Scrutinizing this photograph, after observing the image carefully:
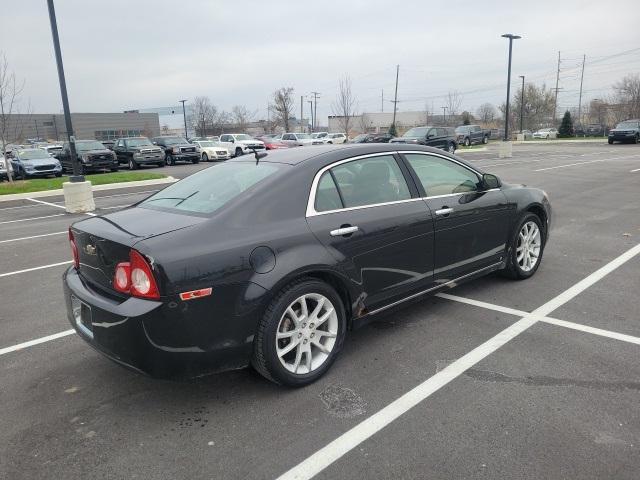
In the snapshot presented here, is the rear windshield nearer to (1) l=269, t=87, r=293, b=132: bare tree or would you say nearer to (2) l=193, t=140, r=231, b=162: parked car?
(2) l=193, t=140, r=231, b=162: parked car

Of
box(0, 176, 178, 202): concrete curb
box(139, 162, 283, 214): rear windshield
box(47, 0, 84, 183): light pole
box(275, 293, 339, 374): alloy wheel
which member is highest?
box(47, 0, 84, 183): light pole

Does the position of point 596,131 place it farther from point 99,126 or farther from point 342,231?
point 99,126

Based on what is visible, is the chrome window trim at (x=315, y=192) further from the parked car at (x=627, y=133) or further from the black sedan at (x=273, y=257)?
the parked car at (x=627, y=133)

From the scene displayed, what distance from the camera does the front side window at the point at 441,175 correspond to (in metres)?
4.33

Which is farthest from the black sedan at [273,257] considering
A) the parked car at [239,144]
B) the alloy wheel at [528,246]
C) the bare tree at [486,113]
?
the bare tree at [486,113]

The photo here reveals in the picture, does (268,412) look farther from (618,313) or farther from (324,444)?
(618,313)

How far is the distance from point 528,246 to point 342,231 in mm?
2764

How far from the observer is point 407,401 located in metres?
3.19

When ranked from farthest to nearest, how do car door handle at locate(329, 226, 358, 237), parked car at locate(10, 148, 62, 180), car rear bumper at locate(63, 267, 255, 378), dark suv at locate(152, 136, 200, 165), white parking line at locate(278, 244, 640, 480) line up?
dark suv at locate(152, 136, 200, 165), parked car at locate(10, 148, 62, 180), car door handle at locate(329, 226, 358, 237), car rear bumper at locate(63, 267, 255, 378), white parking line at locate(278, 244, 640, 480)

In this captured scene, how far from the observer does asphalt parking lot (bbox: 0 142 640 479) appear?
8.67ft

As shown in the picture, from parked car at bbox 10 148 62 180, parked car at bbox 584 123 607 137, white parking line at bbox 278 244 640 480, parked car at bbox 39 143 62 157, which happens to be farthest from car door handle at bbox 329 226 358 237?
parked car at bbox 584 123 607 137

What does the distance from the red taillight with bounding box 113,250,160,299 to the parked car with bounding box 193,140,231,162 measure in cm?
2956

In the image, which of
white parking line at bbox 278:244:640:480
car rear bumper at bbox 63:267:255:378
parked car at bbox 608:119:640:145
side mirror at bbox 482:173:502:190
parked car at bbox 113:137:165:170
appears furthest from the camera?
parked car at bbox 608:119:640:145

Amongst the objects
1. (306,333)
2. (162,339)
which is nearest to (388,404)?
(306,333)
